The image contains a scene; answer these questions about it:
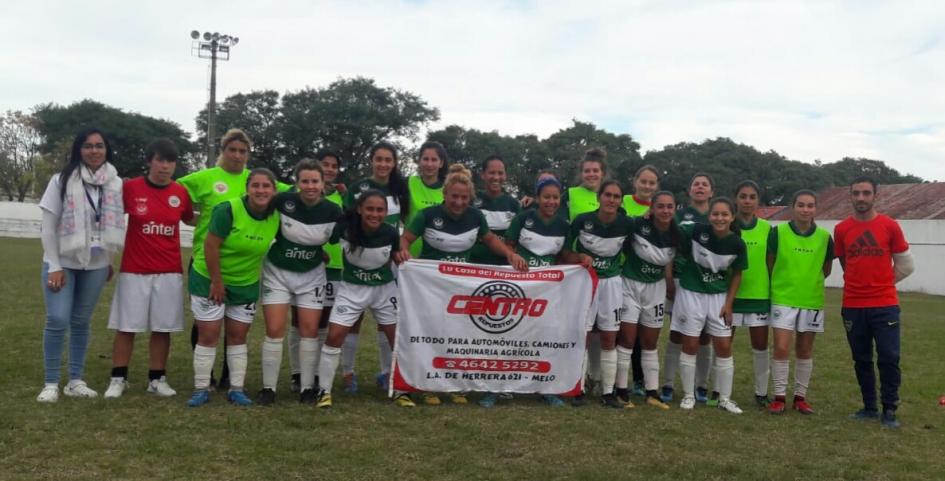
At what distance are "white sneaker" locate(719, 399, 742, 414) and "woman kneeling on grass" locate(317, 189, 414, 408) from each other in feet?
8.97

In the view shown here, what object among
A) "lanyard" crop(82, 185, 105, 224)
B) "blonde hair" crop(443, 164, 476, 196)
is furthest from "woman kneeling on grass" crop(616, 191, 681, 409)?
"lanyard" crop(82, 185, 105, 224)

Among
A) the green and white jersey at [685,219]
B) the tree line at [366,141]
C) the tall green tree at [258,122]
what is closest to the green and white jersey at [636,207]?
the green and white jersey at [685,219]

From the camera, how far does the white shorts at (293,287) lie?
589 cm

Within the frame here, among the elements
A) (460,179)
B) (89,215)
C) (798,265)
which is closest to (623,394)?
(798,265)

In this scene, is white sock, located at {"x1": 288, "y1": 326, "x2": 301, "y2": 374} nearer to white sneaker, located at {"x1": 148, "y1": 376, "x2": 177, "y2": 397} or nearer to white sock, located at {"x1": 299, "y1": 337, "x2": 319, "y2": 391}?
white sock, located at {"x1": 299, "y1": 337, "x2": 319, "y2": 391}

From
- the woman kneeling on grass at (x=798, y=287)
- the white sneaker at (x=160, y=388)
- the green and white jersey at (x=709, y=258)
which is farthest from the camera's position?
the woman kneeling on grass at (x=798, y=287)

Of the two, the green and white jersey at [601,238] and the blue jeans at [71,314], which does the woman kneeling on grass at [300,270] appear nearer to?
the blue jeans at [71,314]

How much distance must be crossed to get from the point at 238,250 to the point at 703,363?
4325mm

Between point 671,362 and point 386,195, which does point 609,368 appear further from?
point 386,195

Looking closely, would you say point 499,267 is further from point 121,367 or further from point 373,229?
point 121,367

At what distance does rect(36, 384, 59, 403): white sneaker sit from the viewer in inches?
225

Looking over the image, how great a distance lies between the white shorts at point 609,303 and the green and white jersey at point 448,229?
1.14m

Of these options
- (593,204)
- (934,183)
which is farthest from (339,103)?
(593,204)

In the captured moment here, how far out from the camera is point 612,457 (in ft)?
16.0
